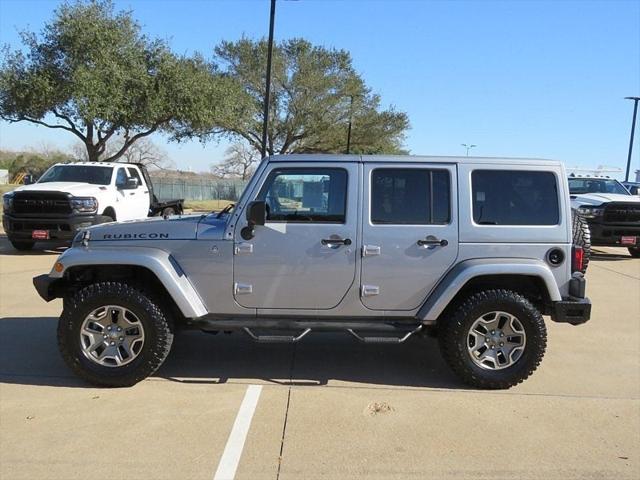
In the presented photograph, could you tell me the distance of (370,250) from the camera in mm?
4574

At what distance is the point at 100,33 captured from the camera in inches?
714

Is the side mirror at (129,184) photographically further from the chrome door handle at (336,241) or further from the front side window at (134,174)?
the chrome door handle at (336,241)

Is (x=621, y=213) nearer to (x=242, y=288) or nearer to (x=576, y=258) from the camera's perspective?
(x=576, y=258)

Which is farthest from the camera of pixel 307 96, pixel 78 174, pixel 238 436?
pixel 307 96

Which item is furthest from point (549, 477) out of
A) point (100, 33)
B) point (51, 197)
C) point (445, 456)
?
point (100, 33)

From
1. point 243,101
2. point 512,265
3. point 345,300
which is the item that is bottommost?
point 345,300

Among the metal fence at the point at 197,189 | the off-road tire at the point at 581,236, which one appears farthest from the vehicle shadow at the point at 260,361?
the metal fence at the point at 197,189

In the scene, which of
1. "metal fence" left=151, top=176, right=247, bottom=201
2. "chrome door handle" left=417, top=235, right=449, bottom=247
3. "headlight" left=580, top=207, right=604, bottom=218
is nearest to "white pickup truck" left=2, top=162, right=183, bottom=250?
"chrome door handle" left=417, top=235, right=449, bottom=247

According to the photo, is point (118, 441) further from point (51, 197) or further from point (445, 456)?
point (51, 197)

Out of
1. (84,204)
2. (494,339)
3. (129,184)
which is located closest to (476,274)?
(494,339)

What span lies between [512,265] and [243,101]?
21346 millimetres

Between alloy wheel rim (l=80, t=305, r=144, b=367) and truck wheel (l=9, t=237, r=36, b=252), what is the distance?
8320mm

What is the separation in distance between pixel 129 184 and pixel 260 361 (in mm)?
8730

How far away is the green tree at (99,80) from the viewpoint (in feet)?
58.7
